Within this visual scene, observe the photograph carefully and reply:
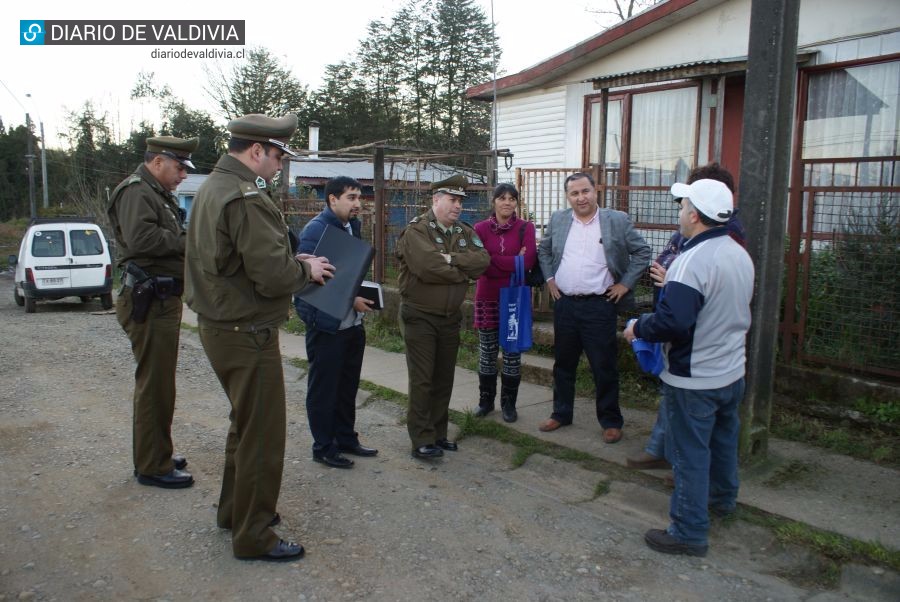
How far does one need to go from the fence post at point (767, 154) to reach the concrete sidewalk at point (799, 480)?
601 millimetres

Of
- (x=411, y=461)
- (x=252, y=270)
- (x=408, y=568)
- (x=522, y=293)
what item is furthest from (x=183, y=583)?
(x=522, y=293)

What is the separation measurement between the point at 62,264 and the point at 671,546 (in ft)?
47.0

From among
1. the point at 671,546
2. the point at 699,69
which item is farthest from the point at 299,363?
the point at 699,69

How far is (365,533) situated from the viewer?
12.6ft

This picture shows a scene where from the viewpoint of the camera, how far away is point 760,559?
3.62 m

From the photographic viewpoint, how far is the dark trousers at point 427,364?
4930mm

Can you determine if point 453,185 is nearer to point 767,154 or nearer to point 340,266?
point 340,266

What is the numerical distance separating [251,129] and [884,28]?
8094 mm

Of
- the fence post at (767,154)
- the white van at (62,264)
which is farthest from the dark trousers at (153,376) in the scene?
the white van at (62,264)

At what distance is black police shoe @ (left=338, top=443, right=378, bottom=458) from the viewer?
200 inches

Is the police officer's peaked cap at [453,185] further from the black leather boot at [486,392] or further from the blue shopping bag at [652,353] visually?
the blue shopping bag at [652,353]

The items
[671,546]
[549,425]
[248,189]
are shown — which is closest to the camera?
[248,189]

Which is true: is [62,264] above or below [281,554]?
above

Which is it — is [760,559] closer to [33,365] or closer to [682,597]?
[682,597]
